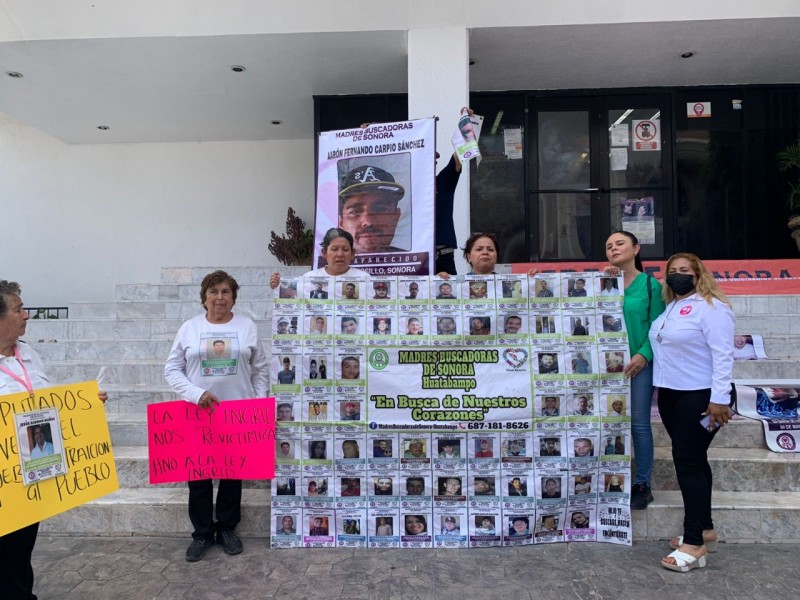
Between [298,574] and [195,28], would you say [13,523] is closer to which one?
[298,574]

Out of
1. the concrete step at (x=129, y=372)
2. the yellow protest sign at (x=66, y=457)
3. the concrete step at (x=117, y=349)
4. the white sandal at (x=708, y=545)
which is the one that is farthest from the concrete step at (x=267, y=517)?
the concrete step at (x=117, y=349)

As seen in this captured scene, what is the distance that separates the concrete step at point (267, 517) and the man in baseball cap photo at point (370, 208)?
1.93m

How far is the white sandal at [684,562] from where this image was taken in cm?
295

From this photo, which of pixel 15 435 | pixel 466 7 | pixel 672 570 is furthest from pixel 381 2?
pixel 672 570

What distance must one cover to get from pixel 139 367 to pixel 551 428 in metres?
3.79

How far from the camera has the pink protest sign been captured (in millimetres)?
3160

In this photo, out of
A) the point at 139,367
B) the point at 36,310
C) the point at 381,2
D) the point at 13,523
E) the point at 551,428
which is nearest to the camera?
the point at 13,523

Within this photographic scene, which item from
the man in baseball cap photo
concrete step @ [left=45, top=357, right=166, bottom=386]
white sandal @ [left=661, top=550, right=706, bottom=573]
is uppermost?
the man in baseball cap photo

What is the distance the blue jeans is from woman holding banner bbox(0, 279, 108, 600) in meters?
3.27

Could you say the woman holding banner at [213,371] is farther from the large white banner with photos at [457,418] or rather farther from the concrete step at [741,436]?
the concrete step at [741,436]

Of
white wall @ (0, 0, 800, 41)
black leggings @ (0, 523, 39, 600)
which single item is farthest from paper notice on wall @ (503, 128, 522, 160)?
black leggings @ (0, 523, 39, 600)

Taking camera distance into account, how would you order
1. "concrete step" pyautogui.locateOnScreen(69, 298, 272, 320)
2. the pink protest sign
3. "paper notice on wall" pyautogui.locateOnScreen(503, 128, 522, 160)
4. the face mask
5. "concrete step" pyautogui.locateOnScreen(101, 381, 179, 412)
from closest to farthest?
the face mask < the pink protest sign < "concrete step" pyautogui.locateOnScreen(101, 381, 179, 412) < "concrete step" pyautogui.locateOnScreen(69, 298, 272, 320) < "paper notice on wall" pyautogui.locateOnScreen(503, 128, 522, 160)

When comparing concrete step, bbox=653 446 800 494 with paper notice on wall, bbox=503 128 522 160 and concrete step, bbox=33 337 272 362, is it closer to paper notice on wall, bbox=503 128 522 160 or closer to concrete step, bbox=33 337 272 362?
concrete step, bbox=33 337 272 362

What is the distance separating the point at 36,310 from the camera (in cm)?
903
